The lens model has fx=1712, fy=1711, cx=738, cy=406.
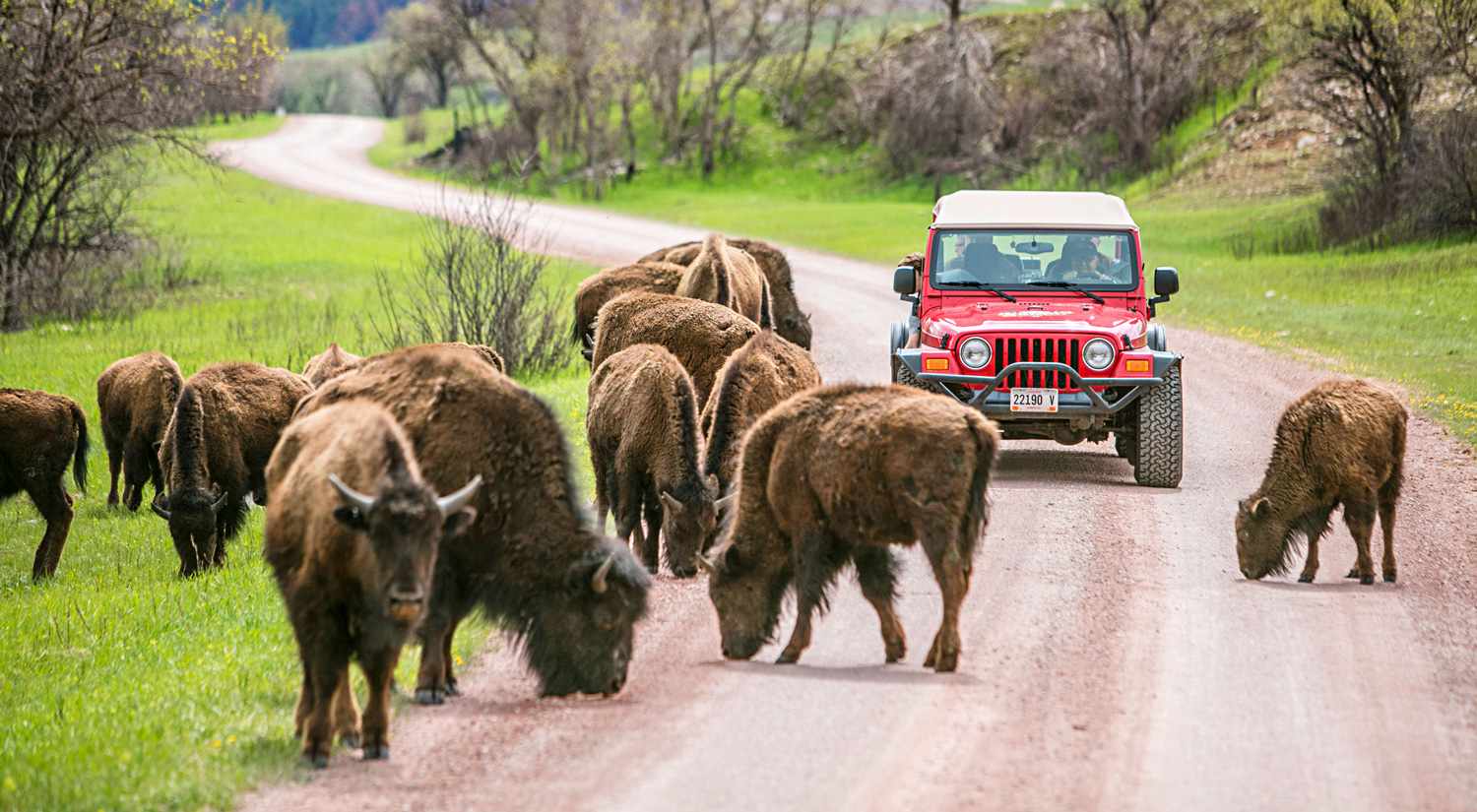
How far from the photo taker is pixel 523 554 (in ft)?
29.6

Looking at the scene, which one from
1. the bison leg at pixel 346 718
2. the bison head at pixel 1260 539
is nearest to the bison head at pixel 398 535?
the bison leg at pixel 346 718

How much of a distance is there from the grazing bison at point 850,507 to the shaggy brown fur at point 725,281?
7.89 metres

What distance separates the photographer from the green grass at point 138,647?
781cm

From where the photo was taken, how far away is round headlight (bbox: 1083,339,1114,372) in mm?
15227

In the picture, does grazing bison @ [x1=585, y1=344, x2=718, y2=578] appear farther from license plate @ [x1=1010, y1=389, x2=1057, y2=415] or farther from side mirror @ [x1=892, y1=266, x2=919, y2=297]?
side mirror @ [x1=892, y1=266, x2=919, y2=297]

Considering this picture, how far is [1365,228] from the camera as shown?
37.5m

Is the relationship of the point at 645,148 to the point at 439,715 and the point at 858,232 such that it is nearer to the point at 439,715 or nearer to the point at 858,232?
the point at 858,232

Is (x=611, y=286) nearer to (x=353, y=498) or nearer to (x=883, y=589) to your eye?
(x=883, y=589)

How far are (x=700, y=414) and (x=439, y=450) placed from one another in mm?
5494

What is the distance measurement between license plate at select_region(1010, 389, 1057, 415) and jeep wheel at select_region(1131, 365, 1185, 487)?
2.83 feet

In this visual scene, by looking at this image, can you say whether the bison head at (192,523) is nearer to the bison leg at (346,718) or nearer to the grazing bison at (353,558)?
the grazing bison at (353,558)

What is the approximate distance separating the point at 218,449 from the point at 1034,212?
8.17 m

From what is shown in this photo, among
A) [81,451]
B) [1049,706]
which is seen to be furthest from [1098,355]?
[81,451]

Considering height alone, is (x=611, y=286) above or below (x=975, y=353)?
above
